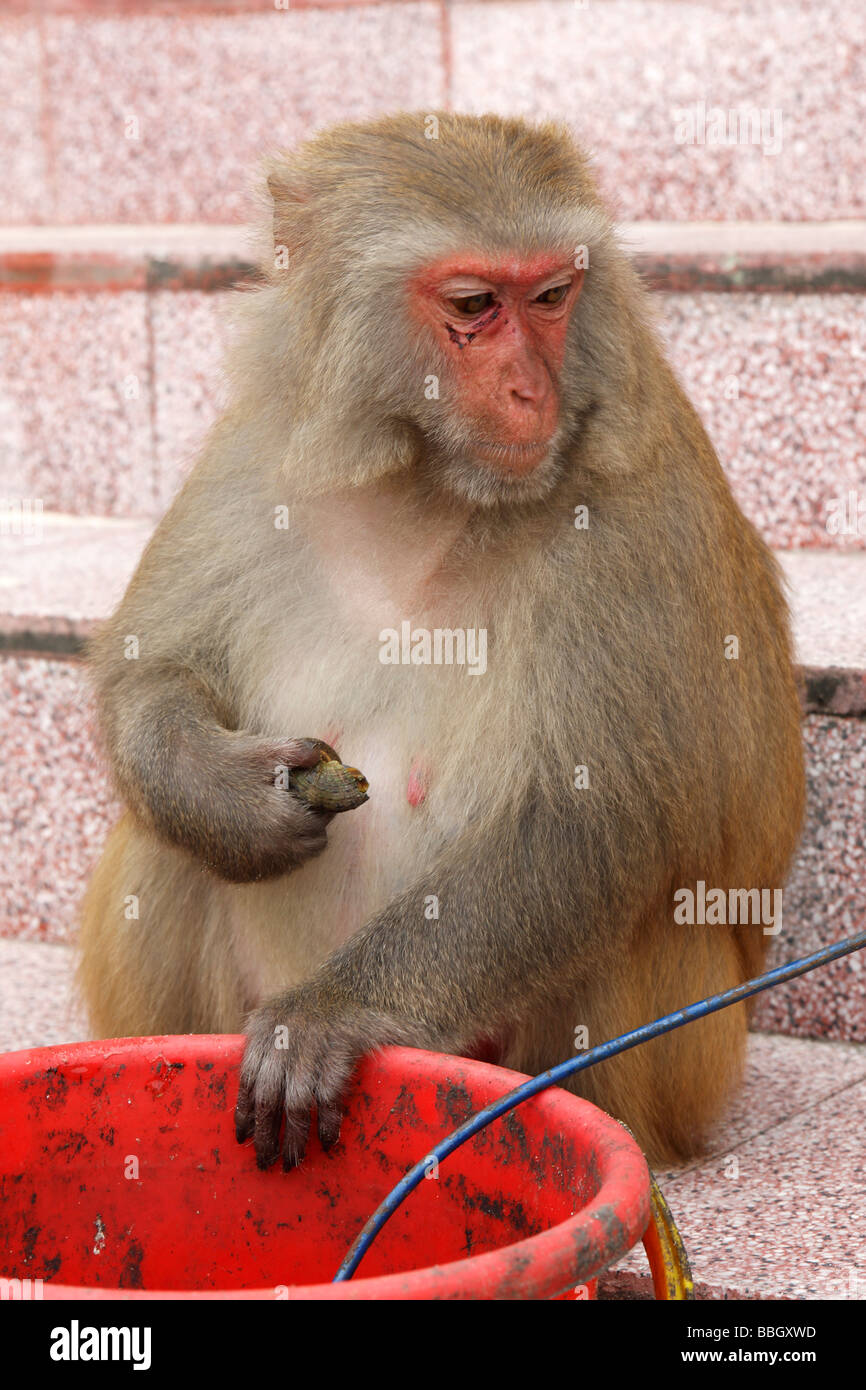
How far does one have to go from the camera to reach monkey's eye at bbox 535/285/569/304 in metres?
2.08

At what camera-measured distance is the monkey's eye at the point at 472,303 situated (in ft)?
6.77

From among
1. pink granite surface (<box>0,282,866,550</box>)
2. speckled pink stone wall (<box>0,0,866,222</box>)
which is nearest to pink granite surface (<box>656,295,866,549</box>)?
pink granite surface (<box>0,282,866,550</box>)

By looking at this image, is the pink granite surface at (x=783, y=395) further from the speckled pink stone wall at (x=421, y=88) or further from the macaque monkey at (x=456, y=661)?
the macaque monkey at (x=456, y=661)

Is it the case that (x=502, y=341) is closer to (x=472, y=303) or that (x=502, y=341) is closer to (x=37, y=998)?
(x=472, y=303)

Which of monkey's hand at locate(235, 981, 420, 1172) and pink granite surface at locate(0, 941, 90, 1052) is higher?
monkey's hand at locate(235, 981, 420, 1172)

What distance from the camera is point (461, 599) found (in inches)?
89.2

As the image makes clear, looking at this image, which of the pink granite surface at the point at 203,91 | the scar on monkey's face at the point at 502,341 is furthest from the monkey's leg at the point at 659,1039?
the pink granite surface at the point at 203,91

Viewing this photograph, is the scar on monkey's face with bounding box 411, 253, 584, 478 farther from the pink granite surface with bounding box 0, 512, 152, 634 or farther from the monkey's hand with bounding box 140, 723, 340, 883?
the pink granite surface with bounding box 0, 512, 152, 634

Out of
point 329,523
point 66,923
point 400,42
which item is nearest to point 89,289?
point 400,42

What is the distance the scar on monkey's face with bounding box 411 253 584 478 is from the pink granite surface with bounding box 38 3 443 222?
2.43 metres
